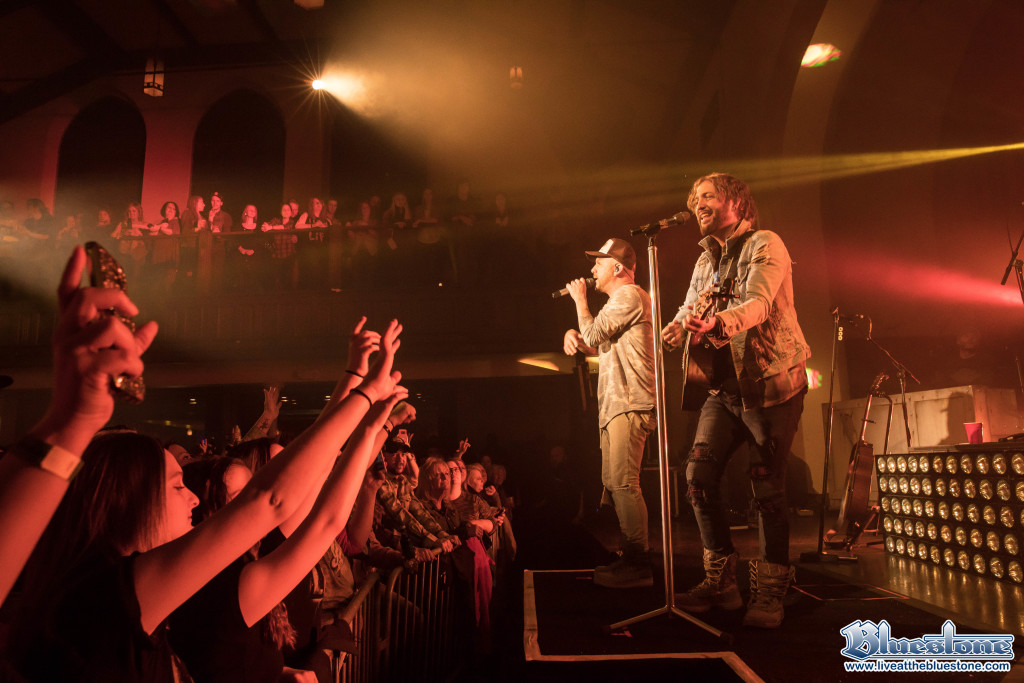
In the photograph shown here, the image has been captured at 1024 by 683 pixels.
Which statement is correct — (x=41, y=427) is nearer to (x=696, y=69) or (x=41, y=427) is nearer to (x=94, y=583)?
(x=94, y=583)

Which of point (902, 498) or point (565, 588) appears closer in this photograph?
point (565, 588)

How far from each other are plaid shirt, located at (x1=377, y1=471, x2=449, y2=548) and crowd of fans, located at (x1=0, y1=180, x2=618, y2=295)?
7.44 m

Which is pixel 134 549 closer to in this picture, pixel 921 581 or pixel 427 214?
pixel 921 581

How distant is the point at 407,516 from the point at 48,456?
291 cm

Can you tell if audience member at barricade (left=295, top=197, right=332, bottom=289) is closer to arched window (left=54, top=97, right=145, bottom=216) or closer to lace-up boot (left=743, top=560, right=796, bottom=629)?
arched window (left=54, top=97, right=145, bottom=216)

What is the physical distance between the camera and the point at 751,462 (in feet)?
9.70

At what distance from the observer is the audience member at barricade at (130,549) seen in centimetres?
104

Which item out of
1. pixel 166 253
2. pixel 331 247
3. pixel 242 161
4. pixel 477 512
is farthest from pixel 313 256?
pixel 477 512

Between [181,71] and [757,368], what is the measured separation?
1659 centimetres

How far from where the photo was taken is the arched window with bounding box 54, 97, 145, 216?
14844 mm

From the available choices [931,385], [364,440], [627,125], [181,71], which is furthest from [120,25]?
[931,385]

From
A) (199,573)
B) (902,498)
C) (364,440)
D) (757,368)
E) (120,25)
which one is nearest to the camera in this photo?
(199,573)

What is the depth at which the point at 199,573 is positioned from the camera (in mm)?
1071

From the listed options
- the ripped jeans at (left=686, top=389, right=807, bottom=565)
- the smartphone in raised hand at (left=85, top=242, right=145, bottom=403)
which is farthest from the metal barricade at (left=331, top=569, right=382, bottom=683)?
the smartphone in raised hand at (left=85, top=242, right=145, bottom=403)
